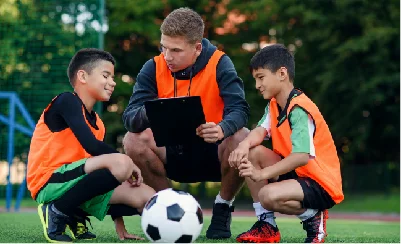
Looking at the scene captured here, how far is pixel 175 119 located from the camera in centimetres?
451

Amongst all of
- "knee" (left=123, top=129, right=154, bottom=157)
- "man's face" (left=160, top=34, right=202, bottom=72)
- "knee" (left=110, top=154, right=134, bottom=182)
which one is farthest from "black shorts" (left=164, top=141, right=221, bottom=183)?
"knee" (left=110, top=154, right=134, bottom=182)

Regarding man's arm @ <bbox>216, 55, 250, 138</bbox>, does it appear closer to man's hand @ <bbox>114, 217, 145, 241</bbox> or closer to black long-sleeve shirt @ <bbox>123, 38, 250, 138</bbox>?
black long-sleeve shirt @ <bbox>123, 38, 250, 138</bbox>

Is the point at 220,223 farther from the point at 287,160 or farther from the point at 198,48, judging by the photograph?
the point at 198,48

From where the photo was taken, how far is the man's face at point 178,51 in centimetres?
464

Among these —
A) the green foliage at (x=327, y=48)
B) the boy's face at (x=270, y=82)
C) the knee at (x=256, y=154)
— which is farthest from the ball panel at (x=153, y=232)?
the green foliage at (x=327, y=48)

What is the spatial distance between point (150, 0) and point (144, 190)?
18641mm

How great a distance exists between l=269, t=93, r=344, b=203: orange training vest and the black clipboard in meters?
0.53

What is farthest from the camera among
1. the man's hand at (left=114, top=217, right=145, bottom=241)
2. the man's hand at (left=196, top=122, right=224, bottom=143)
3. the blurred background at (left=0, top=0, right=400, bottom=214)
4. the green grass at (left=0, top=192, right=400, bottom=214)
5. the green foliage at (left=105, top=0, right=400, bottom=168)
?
the green foliage at (left=105, top=0, right=400, bottom=168)

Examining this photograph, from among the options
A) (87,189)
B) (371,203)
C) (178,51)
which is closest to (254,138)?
(178,51)

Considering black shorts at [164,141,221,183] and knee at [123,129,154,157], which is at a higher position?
knee at [123,129,154,157]

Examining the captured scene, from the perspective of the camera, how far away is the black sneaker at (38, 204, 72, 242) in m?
4.18

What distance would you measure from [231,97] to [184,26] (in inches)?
22.9

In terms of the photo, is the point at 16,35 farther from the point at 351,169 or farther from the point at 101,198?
the point at 351,169

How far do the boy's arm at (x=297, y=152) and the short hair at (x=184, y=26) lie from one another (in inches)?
36.6
